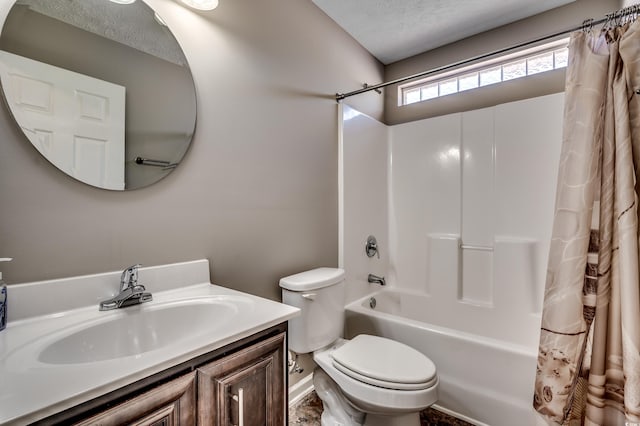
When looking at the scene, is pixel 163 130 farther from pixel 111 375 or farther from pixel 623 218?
pixel 623 218

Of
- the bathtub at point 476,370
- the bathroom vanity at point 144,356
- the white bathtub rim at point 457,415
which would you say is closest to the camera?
the bathroom vanity at point 144,356

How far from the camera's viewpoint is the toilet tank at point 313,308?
1434 mm

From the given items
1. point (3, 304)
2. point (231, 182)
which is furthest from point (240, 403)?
point (231, 182)

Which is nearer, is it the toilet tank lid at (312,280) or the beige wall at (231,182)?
the beige wall at (231,182)

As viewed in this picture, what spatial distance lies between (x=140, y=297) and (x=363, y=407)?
104 centimetres

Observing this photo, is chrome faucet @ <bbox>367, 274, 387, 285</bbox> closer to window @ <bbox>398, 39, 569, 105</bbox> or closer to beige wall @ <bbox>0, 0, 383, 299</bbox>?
beige wall @ <bbox>0, 0, 383, 299</bbox>

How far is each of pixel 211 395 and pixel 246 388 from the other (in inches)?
4.2

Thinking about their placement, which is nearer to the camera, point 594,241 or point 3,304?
point 3,304

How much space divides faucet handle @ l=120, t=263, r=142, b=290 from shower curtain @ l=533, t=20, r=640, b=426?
165 cm

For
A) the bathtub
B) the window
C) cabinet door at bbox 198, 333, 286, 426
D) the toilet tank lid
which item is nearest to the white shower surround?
the bathtub

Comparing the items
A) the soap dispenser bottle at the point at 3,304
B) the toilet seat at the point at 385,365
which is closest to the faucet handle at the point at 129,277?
the soap dispenser bottle at the point at 3,304

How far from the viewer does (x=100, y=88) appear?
977 mm

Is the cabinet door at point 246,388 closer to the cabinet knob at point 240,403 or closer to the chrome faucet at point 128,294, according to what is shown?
the cabinet knob at point 240,403

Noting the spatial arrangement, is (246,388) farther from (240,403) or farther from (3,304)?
(3,304)
